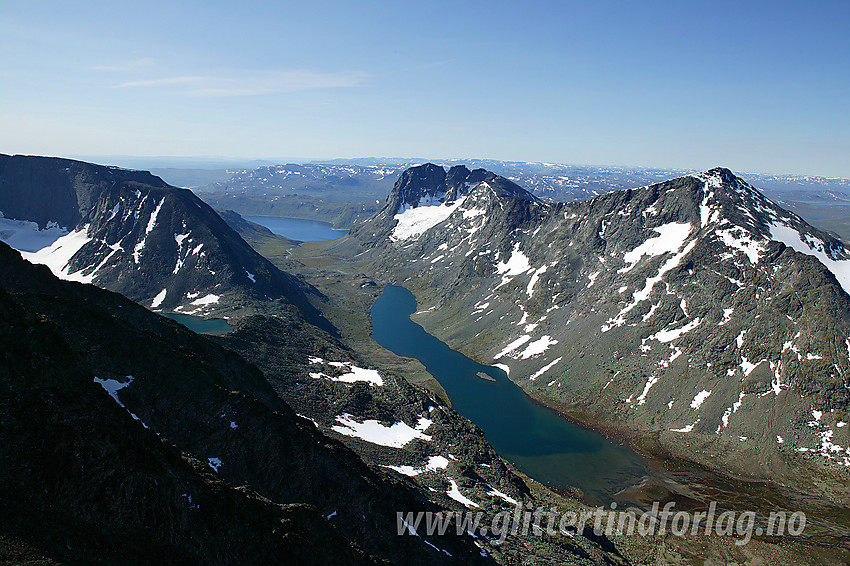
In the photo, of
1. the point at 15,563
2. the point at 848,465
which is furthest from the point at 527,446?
the point at 15,563

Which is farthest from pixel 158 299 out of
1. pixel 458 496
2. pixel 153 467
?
pixel 153 467

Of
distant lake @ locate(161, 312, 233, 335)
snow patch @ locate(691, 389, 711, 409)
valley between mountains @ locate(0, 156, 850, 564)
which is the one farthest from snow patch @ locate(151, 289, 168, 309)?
snow patch @ locate(691, 389, 711, 409)

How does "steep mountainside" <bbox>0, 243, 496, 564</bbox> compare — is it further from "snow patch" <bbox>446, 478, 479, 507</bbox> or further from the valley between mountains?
"snow patch" <bbox>446, 478, 479, 507</bbox>

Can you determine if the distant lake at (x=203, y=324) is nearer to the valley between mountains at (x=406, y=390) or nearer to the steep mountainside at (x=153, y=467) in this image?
the valley between mountains at (x=406, y=390)

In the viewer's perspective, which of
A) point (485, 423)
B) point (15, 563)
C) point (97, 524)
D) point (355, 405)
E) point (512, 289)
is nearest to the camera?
point (15, 563)

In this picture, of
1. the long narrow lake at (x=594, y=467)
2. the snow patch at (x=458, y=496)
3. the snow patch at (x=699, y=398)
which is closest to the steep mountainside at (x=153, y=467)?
the snow patch at (x=458, y=496)

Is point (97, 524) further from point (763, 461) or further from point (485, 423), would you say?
point (763, 461)
